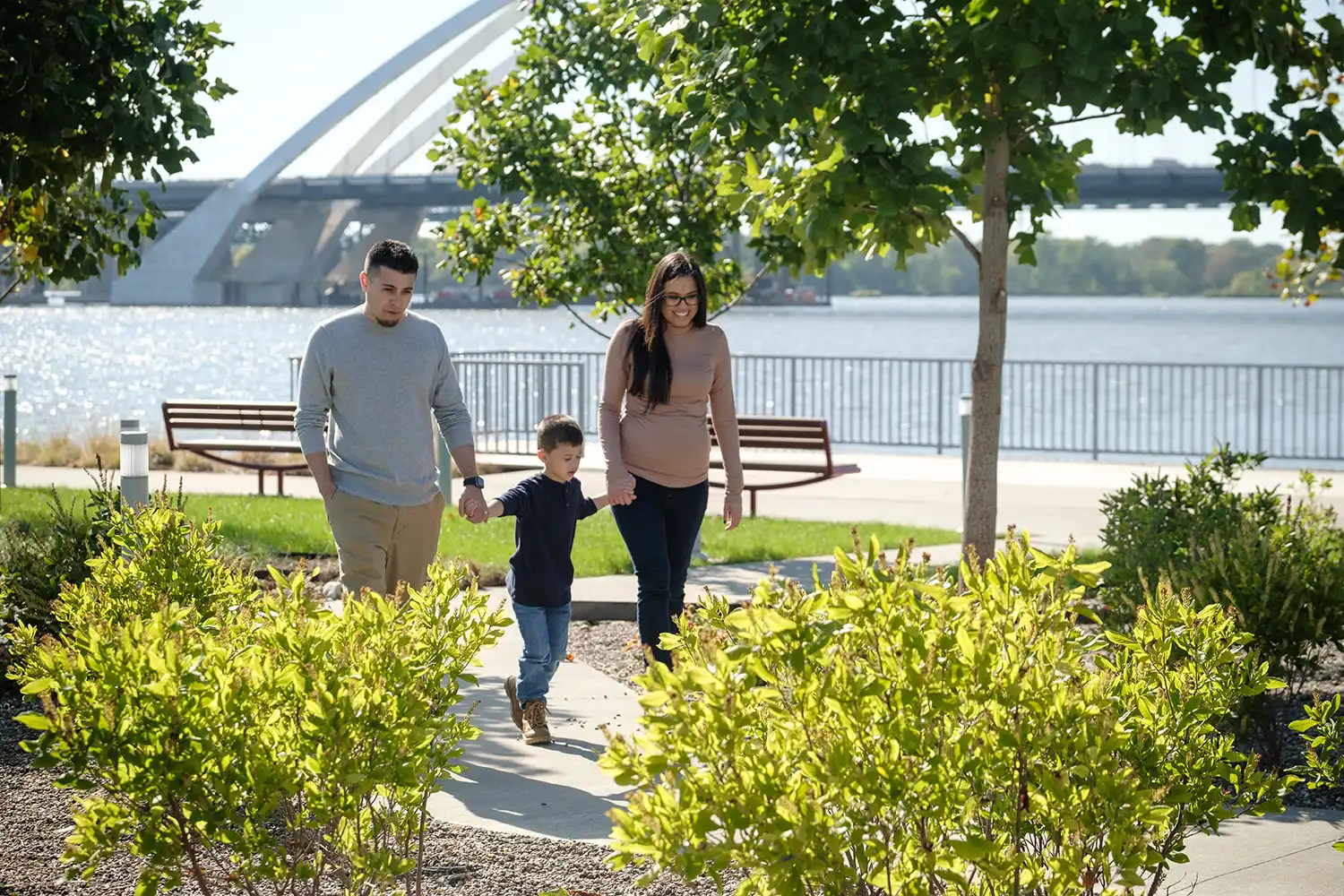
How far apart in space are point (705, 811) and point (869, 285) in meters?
95.2

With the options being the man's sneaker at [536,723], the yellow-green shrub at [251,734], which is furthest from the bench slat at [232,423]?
the yellow-green shrub at [251,734]

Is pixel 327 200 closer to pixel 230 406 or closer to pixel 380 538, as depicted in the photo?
pixel 230 406

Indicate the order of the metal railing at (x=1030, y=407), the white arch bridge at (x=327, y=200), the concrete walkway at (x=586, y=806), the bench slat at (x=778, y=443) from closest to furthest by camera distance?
the concrete walkway at (x=586, y=806), the bench slat at (x=778, y=443), the metal railing at (x=1030, y=407), the white arch bridge at (x=327, y=200)

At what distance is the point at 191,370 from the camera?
190 ft

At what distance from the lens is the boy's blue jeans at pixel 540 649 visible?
5812mm

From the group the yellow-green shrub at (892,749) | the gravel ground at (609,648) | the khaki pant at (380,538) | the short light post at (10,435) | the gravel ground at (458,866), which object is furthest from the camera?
the short light post at (10,435)

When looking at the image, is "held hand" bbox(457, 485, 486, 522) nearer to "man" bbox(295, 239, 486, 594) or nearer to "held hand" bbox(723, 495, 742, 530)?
"man" bbox(295, 239, 486, 594)

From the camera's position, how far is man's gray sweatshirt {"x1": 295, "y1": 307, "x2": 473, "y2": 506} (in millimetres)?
5516

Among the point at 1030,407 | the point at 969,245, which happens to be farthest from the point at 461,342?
the point at 969,245

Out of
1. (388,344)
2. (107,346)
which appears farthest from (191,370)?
(388,344)

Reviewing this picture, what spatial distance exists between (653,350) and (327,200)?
61842mm

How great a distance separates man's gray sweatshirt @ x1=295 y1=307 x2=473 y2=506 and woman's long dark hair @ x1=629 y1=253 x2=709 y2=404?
73 centimetres

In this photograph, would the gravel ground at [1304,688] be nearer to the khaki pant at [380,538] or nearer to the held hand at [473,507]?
the held hand at [473,507]

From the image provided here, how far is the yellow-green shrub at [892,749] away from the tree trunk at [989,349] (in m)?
5.15
